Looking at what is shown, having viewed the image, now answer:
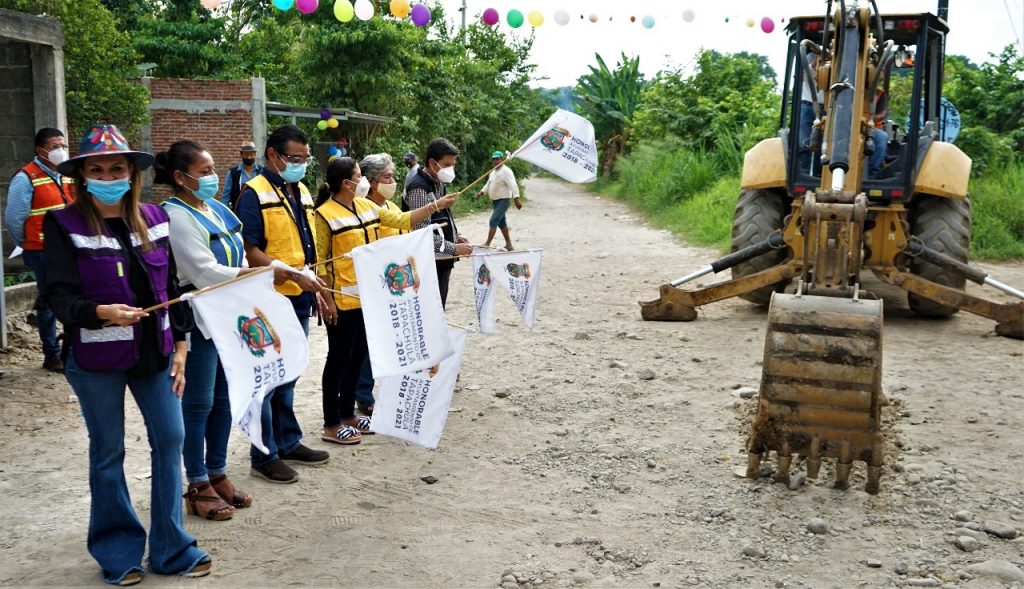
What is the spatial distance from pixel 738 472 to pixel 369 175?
2.72 meters

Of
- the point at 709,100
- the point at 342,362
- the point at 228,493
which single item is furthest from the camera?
the point at 709,100

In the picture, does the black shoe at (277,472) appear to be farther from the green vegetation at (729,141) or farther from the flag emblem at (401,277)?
the green vegetation at (729,141)

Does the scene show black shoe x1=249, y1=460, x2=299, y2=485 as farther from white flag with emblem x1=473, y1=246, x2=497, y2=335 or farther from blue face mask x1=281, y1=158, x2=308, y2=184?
white flag with emblem x1=473, y1=246, x2=497, y2=335

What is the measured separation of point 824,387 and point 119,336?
10.0ft

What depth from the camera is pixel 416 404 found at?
484 centimetres

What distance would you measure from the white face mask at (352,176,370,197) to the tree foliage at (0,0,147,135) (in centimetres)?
864

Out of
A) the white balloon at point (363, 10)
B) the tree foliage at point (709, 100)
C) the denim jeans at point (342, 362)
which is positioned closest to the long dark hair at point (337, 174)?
the denim jeans at point (342, 362)

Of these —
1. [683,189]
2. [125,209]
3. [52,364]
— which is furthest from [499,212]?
[125,209]

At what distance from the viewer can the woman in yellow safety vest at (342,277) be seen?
5289 millimetres

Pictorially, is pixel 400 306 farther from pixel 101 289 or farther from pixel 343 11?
pixel 343 11

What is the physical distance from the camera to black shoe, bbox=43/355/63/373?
6.94 metres

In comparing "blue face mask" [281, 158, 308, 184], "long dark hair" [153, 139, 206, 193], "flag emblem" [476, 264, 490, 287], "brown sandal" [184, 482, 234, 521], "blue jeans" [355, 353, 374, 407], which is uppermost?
"long dark hair" [153, 139, 206, 193]

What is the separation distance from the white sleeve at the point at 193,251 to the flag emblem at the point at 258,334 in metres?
0.35

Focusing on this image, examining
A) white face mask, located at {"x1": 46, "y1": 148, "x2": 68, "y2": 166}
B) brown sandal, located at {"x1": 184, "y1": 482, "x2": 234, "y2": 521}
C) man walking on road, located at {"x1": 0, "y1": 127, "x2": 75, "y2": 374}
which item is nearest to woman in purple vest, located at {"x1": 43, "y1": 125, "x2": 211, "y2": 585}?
brown sandal, located at {"x1": 184, "y1": 482, "x2": 234, "y2": 521}
